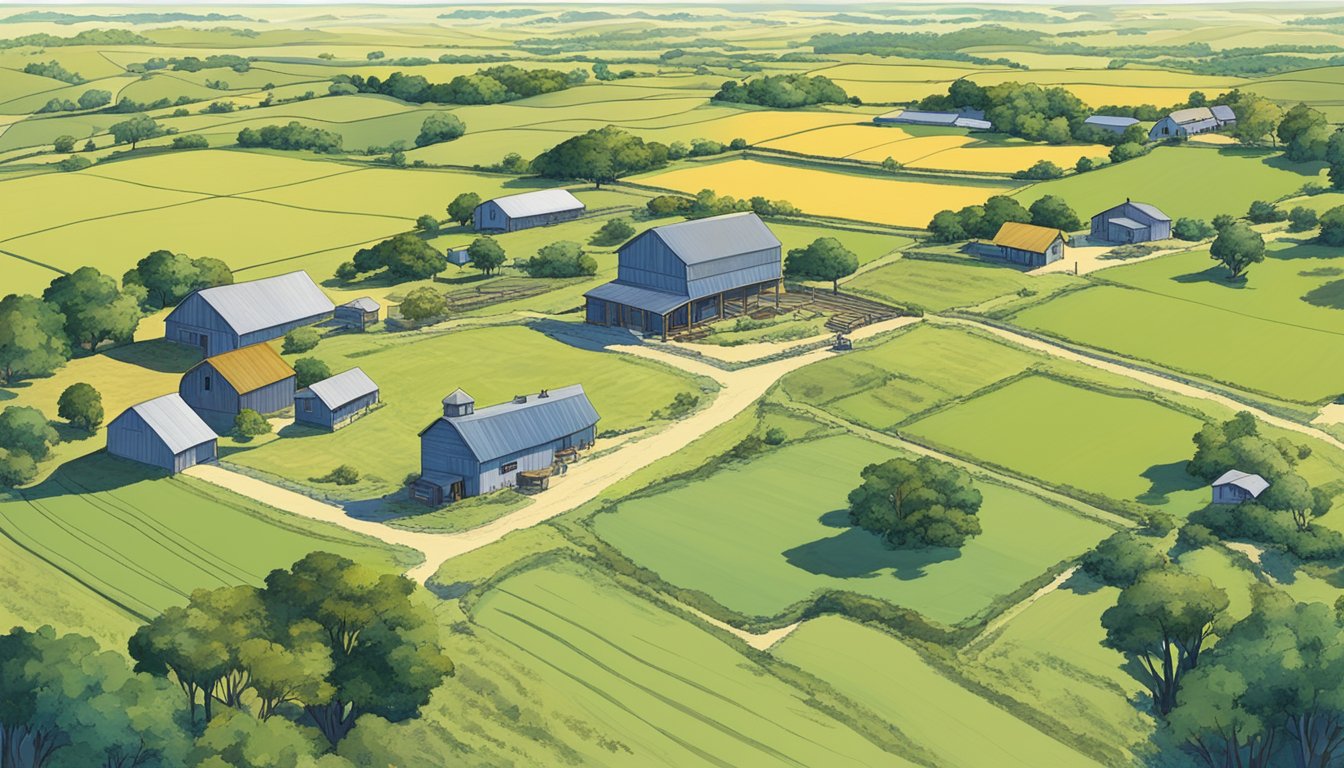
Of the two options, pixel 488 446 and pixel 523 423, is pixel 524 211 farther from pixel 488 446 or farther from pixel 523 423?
pixel 488 446

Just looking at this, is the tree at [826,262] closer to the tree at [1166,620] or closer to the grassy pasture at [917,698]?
the grassy pasture at [917,698]

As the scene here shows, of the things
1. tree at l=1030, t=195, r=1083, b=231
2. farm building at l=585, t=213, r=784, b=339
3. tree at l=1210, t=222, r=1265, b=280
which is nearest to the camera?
farm building at l=585, t=213, r=784, b=339

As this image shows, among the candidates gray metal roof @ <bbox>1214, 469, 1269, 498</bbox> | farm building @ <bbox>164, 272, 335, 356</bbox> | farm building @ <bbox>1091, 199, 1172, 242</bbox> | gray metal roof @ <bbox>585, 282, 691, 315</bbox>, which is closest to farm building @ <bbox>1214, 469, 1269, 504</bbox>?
gray metal roof @ <bbox>1214, 469, 1269, 498</bbox>

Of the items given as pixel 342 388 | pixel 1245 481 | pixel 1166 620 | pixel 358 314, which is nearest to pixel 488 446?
pixel 342 388

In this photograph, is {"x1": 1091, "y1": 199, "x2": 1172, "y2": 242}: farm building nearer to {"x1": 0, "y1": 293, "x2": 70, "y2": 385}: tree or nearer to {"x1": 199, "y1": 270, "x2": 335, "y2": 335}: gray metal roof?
{"x1": 199, "y1": 270, "x2": 335, "y2": 335}: gray metal roof

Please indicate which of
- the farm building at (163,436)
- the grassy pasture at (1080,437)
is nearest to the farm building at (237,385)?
the farm building at (163,436)

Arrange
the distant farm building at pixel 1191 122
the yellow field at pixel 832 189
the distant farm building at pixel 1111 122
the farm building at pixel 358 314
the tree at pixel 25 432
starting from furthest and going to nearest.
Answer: the distant farm building at pixel 1111 122 < the distant farm building at pixel 1191 122 < the yellow field at pixel 832 189 < the farm building at pixel 358 314 < the tree at pixel 25 432
